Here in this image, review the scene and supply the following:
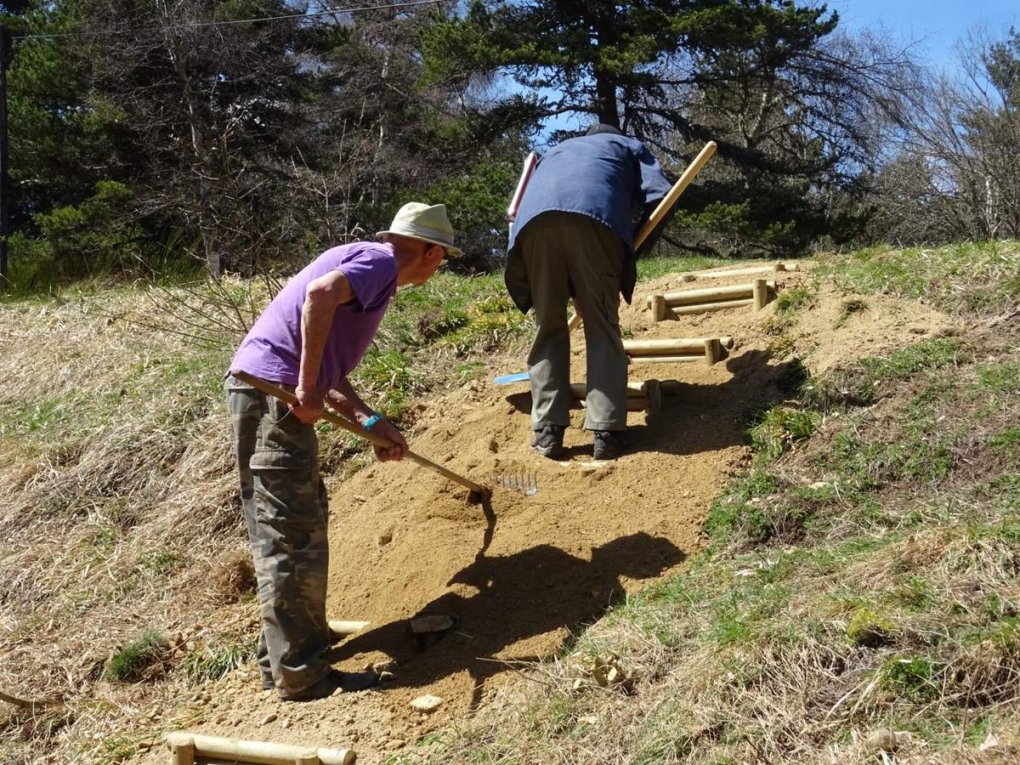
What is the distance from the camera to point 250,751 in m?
3.85

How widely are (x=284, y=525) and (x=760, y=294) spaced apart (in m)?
3.90

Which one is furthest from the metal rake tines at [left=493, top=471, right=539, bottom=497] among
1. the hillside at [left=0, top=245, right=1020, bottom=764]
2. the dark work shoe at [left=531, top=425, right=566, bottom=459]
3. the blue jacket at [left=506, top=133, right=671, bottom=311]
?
the blue jacket at [left=506, top=133, right=671, bottom=311]

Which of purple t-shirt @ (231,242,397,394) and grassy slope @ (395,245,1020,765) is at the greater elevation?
purple t-shirt @ (231,242,397,394)

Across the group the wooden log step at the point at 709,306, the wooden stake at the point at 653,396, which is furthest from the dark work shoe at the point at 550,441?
the wooden log step at the point at 709,306

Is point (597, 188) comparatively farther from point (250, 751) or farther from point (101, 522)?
point (101, 522)

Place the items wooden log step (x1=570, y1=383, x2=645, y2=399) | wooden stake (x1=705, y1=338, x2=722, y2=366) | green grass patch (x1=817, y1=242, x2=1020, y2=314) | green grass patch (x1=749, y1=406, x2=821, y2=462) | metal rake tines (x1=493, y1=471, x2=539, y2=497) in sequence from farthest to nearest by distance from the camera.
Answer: wooden stake (x1=705, y1=338, x2=722, y2=366), green grass patch (x1=817, y1=242, x2=1020, y2=314), wooden log step (x1=570, y1=383, x2=645, y2=399), metal rake tines (x1=493, y1=471, x2=539, y2=497), green grass patch (x1=749, y1=406, x2=821, y2=462)

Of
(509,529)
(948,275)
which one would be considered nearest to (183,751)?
(509,529)

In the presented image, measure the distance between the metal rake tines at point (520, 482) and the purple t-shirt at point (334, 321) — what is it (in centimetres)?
150

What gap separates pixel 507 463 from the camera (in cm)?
572

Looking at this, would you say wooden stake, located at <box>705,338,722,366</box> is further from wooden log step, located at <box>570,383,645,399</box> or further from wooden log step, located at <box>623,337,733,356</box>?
wooden log step, located at <box>570,383,645,399</box>

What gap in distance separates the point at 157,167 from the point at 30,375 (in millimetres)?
8245

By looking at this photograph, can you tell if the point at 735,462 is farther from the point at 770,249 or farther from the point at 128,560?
the point at 770,249

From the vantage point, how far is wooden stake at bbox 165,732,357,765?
3730mm

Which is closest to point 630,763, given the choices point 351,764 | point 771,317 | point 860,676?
point 860,676
